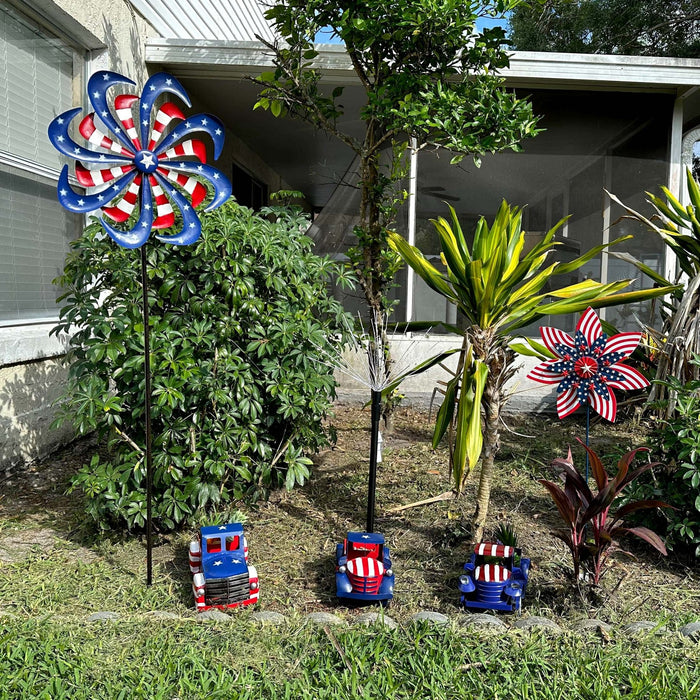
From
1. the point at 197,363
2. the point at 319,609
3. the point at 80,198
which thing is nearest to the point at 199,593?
the point at 319,609

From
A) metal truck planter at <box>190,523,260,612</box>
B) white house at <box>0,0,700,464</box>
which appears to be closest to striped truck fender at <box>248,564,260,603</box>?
metal truck planter at <box>190,523,260,612</box>

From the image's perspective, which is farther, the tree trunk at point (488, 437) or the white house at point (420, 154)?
the white house at point (420, 154)

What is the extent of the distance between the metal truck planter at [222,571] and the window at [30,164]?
2387 mm

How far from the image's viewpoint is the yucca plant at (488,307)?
115 inches

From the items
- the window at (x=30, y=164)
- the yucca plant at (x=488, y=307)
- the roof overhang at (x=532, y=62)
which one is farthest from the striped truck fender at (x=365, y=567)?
the roof overhang at (x=532, y=62)

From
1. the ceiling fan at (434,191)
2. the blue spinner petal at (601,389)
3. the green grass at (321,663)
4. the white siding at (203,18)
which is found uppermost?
the white siding at (203,18)

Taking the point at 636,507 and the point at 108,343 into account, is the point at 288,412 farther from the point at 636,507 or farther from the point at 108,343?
the point at 636,507

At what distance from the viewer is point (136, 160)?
2.65m

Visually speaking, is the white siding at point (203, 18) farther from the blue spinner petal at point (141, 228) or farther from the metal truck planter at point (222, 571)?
the metal truck planter at point (222, 571)

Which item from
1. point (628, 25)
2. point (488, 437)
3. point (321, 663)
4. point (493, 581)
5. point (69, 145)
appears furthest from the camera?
point (628, 25)

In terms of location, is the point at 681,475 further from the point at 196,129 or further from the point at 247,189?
the point at 247,189

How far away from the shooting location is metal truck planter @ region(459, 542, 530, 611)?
2.67 m

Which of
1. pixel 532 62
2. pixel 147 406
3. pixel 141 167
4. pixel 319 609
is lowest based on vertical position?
pixel 319 609

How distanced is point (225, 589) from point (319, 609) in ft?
1.37
